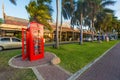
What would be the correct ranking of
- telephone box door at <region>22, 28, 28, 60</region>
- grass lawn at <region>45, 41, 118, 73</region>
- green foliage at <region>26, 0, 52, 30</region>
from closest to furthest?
grass lawn at <region>45, 41, 118, 73</region>
telephone box door at <region>22, 28, 28, 60</region>
green foliage at <region>26, 0, 52, 30</region>

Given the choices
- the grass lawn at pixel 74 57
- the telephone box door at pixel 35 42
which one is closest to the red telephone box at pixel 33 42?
the telephone box door at pixel 35 42

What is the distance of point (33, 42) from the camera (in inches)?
387

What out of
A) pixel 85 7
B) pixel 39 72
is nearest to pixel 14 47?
pixel 39 72

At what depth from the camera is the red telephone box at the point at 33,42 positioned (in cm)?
975

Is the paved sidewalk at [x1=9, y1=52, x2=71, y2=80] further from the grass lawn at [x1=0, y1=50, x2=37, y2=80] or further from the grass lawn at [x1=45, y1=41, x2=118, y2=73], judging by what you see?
the grass lawn at [x1=45, y1=41, x2=118, y2=73]

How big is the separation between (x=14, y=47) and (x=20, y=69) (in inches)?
424

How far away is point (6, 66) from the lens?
29.3 feet

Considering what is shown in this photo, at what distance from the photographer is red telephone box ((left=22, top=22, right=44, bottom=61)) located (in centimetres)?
975

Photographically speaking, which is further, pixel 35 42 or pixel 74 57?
pixel 74 57

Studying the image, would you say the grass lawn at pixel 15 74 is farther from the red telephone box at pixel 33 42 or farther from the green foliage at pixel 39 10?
the green foliage at pixel 39 10

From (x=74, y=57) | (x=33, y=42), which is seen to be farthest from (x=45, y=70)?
(x=74, y=57)

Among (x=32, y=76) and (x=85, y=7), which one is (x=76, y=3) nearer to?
(x=85, y=7)

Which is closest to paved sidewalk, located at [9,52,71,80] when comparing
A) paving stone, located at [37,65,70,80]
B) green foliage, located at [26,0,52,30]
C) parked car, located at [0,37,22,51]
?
paving stone, located at [37,65,70,80]

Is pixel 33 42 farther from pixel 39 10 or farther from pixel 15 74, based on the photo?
pixel 39 10
